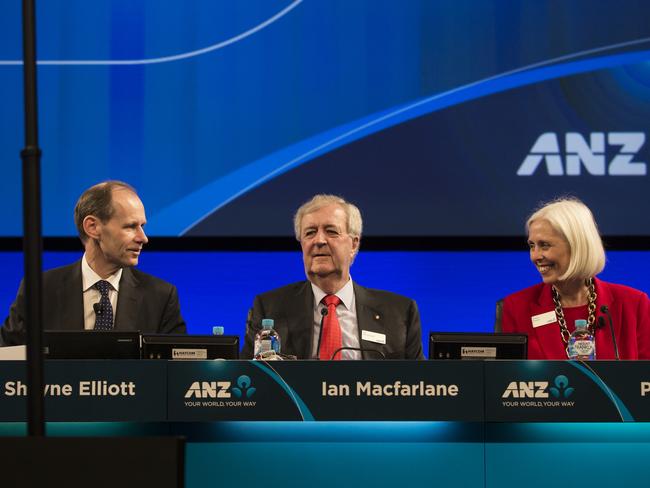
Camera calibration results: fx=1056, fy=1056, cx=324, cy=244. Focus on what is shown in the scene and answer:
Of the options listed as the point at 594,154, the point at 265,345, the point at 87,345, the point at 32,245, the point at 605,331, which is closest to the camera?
the point at 32,245

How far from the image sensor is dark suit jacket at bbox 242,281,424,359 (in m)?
4.30

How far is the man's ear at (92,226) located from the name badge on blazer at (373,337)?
1.23m

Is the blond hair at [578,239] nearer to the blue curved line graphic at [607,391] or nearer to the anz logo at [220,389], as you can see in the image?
the blue curved line graphic at [607,391]

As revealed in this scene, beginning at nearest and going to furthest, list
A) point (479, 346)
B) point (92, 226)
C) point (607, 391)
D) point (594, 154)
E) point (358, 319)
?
point (607, 391) < point (479, 346) < point (358, 319) < point (92, 226) < point (594, 154)

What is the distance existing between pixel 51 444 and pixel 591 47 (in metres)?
4.75

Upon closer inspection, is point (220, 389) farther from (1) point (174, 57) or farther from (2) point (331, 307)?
(1) point (174, 57)

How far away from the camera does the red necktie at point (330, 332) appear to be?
4.28m

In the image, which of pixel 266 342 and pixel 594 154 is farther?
pixel 594 154

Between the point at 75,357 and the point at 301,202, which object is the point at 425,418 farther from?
the point at 301,202

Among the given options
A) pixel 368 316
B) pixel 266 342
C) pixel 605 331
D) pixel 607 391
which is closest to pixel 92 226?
pixel 266 342

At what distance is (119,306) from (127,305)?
0.03 meters

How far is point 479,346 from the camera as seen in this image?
352 centimetres

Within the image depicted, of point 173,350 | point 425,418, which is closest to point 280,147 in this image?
point 173,350

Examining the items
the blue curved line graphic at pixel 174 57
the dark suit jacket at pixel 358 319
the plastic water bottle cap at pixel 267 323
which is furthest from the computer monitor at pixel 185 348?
the blue curved line graphic at pixel 174 57
